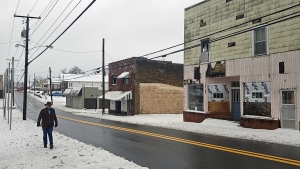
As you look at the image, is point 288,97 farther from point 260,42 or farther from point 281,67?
point 260,42

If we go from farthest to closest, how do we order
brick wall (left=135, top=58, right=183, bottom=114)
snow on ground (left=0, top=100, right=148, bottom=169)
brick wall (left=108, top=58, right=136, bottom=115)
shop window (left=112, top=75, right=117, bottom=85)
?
shop window (left=112, top=75, right=117, bottom=85) < brick wall (left=135, top=58, right=183, bottom=114) < brick wall (left=108, top=58, right=136, bottom=115) < snow on ground (left=0, top=100, right=148, bottom=169)

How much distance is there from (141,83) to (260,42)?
18028 mm

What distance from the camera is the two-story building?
13.9 metres

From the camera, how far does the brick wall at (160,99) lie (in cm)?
3209

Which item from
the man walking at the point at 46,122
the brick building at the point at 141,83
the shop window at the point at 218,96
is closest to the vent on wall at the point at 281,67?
the shop window at the point at 218,96

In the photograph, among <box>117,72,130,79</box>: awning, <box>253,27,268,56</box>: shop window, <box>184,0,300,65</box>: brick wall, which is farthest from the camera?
<box>117,72,130,79</box>: awning

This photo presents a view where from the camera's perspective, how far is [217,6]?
739 inches

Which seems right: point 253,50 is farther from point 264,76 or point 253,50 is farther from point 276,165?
point 276,165

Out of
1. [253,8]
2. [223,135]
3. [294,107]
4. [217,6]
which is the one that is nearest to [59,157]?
[223,135]

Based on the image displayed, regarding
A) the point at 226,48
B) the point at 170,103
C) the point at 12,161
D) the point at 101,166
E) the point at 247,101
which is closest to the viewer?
the point at 101,166

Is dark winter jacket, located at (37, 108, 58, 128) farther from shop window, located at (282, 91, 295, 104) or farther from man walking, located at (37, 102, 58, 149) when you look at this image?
shop window, located at (282, 91, 295, 104)

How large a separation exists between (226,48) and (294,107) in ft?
19.4

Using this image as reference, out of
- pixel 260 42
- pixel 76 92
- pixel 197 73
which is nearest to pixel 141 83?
pixel 197 73

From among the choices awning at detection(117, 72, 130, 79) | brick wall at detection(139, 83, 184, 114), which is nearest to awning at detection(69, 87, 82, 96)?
awning at detection(117, 72, 130, 79)
